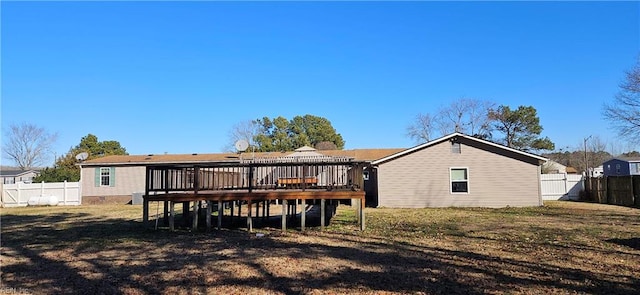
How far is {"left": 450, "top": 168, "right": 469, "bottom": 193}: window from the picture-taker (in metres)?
18.4

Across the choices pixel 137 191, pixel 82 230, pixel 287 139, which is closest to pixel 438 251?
pixel 82 230

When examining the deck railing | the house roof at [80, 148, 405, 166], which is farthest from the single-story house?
the deck railing

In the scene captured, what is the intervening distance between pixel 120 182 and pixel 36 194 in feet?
13.5

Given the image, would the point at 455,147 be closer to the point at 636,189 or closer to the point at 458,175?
the point at 458,175

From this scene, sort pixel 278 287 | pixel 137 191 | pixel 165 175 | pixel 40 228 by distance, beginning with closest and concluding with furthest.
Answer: pixel 278 287
pixel 165 175
pixel 40 228
pixel 137 191

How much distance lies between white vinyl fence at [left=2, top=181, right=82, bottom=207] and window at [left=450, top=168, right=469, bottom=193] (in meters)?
19.9

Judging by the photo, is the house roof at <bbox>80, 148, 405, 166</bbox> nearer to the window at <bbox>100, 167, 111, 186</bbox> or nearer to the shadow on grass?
the window at <bbox>100, 167, 111, 186</bbox>

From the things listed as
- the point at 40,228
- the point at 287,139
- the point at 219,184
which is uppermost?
the point at 287,139

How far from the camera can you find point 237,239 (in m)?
8.47

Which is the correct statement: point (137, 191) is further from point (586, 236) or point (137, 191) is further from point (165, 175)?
point (586, 236)

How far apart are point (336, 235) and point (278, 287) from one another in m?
4.27

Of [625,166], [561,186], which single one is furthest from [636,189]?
[625,166]

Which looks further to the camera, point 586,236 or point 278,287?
point 586,236

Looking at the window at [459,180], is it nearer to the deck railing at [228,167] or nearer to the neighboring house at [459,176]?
the neighboring house at [459,176]
